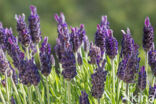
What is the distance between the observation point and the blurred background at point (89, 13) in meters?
6.89

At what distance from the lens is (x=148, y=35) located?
201cm

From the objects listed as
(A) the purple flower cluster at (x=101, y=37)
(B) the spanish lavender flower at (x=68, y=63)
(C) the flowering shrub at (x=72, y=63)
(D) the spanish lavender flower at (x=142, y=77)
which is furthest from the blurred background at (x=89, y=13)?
(B) the spanish lavender flower at (x=68, y=63)

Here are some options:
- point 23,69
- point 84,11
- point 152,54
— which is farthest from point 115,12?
point 23,69

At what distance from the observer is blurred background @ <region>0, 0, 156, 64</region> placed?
6.89m

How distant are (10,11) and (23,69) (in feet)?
18.9

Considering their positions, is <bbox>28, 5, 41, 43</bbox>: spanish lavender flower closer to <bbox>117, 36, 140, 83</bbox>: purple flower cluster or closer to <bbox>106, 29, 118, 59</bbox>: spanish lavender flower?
<bbox>106, 29, 118, 59</bbox>: spanish lavender flower

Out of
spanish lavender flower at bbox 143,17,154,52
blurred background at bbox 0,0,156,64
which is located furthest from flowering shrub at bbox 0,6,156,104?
blurred background at bbox 0,0,156,64

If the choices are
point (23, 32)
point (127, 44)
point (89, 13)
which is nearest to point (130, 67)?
point (127, 44)

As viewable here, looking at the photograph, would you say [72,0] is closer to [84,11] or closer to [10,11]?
[84,11]

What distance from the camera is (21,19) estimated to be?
1940 mm

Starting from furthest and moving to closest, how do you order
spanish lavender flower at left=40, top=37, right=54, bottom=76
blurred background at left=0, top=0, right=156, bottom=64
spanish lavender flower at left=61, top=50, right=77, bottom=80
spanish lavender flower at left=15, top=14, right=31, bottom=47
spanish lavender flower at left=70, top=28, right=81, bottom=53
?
blurred background at left=0, top=0, right=156, bottom=64, spanish lavender flower at left=70, top=28, right=81, bottom=53, spanish lavender flower at left=15, top=14, right=31, bottom=47, spanish lavender flower at left=40, top=37, right=54, bottom=76, spanish lavender flower at left=61, top=50, right=77, bottom=80

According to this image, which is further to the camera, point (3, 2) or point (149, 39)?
point (3, 2)

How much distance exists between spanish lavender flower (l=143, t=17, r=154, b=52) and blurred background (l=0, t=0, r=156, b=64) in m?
4.72

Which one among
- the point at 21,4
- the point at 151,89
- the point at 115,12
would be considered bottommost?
the point at 151,89
